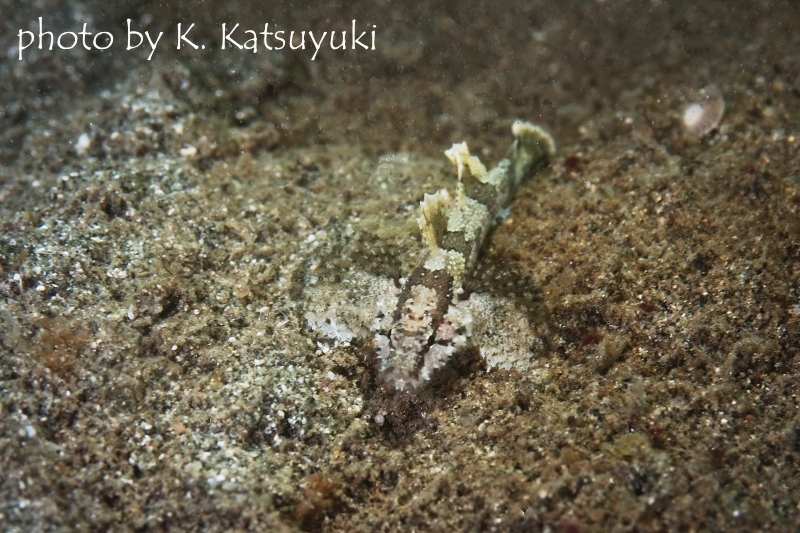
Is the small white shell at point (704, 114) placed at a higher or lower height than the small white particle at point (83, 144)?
higher

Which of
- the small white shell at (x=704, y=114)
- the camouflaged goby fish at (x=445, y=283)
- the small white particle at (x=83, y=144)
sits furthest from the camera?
the small white particle at (x=83, y=144)

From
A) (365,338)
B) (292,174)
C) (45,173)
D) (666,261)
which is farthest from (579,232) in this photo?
(45,173)

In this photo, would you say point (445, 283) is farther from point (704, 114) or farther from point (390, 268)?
point (704, 114)

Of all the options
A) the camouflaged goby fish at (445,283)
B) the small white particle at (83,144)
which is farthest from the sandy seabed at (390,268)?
the camouflaged goby fish at (445,283)

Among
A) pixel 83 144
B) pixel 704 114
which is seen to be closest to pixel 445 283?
pixel 704 114

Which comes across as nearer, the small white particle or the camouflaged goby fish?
the camouflaged goby fish

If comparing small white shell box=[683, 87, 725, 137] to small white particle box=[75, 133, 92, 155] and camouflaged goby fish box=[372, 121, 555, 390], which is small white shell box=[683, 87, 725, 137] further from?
small white particle box=[75, 133, 92, 155]

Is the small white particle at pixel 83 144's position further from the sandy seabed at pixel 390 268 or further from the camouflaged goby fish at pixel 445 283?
the camouflaged goby fish at pixel 445 283

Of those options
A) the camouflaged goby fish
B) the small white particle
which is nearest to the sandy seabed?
the small white particle
